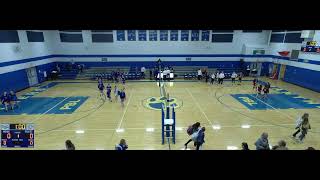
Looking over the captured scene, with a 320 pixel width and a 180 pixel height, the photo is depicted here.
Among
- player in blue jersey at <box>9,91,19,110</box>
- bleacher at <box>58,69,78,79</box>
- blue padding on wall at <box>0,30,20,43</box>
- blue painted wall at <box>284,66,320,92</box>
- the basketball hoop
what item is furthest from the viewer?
bleacher at <box>58,69,78,79</box>

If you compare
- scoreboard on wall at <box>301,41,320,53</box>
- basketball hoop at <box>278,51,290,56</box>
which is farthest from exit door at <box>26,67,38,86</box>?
scoreboard on wall at <box>301,41,320,53</box>

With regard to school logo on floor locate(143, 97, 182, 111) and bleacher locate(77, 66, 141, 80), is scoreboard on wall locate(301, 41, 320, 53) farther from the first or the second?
bleacher locate(77, 66, 141, 80)

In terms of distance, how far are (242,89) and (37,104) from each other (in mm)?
17739

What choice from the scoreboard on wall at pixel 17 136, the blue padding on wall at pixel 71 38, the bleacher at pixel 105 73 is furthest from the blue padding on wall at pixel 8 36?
the scoreboard on wall at pixel 17 136

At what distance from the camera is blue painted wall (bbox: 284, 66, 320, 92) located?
1952 centimetres

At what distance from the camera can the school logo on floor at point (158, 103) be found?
15074mm

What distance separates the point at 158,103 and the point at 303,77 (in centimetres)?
1568

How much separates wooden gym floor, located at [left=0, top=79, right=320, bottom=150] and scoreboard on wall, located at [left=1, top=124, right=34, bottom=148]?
2746 millimetres

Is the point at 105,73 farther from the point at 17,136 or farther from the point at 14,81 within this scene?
the point at 17,136

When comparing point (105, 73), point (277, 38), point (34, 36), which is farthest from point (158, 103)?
point (277, 38)

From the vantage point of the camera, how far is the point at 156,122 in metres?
12.1

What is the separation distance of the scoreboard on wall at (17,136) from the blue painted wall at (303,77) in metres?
22.5
